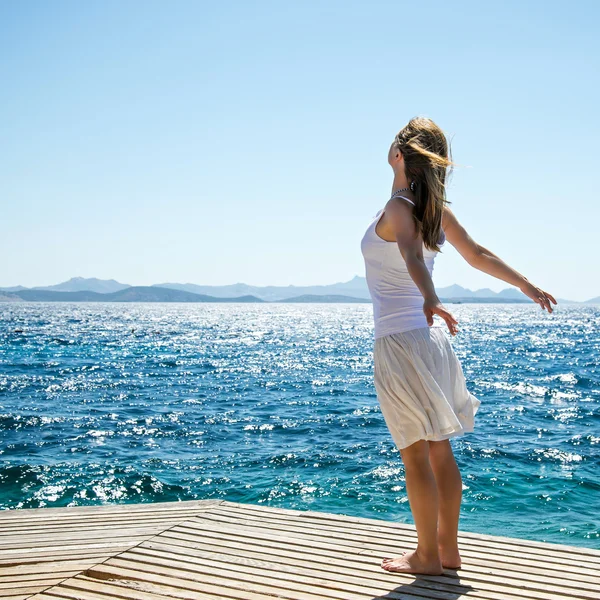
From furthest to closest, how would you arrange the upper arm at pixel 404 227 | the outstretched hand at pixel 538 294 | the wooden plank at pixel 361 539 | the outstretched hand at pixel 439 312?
the wooden plank at pixel 361 539 → the outstretched hand at pixel 538 294 → the upper arm at pixel 404 227 → the outstretched hand at pixel 439 312

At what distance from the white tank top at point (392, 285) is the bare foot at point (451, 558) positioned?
1311 mm

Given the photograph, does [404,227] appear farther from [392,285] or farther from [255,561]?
[255,561]

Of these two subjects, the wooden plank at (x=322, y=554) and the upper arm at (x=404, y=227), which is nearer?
the upper arm at (x=404, y=227)

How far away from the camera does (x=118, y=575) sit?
366 centimetres

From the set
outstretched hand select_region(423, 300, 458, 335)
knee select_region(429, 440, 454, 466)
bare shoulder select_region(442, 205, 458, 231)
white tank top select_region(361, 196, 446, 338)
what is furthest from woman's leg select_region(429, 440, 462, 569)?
bare shoulder select_region(442, 205, 458, 231)

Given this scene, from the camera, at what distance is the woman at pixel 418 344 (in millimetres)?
3344

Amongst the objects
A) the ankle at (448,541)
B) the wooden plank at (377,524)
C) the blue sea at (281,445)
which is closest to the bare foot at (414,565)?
the ankle at (448,541)

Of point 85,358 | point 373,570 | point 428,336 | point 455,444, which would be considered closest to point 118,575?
point 373,570

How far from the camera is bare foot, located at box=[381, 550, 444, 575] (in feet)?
11.8

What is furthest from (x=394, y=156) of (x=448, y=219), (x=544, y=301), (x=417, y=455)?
(x=417, y=455)

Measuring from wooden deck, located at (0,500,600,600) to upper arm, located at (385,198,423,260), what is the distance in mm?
1782

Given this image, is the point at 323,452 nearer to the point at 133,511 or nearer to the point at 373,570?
the point at 133,511

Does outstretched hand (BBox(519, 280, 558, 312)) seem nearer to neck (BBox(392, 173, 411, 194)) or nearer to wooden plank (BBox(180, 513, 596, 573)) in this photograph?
neck (BBox(392, 173, 411, 194))

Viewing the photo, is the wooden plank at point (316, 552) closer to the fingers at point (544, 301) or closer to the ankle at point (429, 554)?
the ankle at point (429, 554)
